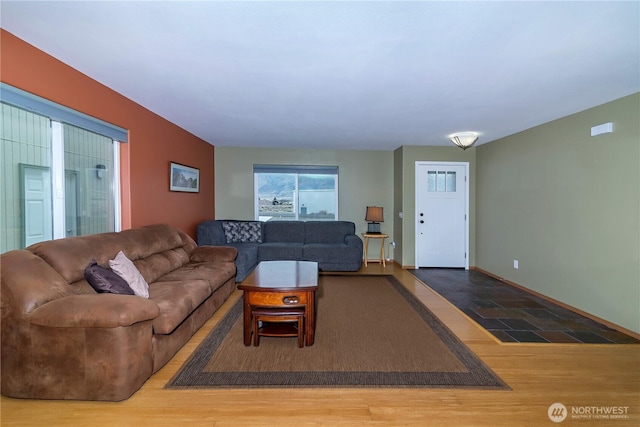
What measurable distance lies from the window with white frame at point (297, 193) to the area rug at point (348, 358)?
311cm

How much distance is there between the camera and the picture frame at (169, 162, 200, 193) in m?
4.35

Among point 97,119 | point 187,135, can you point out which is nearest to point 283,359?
point 97,119

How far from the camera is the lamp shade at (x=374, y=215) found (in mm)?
6062

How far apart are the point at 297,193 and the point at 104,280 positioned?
175 inches

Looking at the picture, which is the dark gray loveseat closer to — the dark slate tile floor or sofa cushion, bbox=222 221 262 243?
sofa cushion, bbox=222 221 262 243

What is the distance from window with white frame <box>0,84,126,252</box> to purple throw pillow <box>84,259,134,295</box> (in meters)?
0.54

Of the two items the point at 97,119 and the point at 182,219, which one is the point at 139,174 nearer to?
the point at 97,119

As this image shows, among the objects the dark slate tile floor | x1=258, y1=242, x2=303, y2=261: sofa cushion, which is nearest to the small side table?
the dark slate tile floor

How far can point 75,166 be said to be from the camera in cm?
280

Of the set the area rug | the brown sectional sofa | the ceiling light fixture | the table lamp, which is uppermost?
the ceiling light fixture

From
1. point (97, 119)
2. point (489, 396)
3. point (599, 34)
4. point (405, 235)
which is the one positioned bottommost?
point (489, 396)

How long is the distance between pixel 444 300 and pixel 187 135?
4440 millimetres

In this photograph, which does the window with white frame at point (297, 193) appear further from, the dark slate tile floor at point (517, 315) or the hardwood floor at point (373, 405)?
the hardwood floor at point (373, 405)

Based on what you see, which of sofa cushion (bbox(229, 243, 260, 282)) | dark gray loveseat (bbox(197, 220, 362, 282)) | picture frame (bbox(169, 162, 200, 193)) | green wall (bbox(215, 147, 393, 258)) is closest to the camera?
picture frame (bbox(169, 162, 200, 193))
